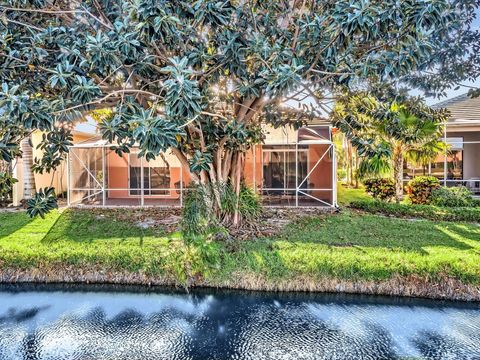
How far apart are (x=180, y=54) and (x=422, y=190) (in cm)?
1101

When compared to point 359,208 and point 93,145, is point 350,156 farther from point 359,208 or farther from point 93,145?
point 93,145

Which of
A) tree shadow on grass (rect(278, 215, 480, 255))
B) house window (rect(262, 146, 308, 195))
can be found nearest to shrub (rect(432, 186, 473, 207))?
tree shadow on grass (rect(278, 215, 480, 255))

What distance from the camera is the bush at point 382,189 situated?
14.5 metres

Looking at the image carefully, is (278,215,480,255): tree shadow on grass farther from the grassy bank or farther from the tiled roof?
the tiled roof

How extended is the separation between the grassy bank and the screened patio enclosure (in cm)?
487

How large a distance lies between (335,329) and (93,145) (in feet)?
38.6

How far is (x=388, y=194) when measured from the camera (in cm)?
1451

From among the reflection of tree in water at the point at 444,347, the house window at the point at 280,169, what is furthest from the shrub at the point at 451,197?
the reflection of tree in water at the point at 444,347

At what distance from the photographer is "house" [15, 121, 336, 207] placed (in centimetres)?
1452

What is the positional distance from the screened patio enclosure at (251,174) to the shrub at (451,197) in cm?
394

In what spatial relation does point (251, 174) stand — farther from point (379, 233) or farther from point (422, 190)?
point (379, 233)

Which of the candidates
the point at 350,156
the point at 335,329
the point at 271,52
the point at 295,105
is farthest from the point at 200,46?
the point at 350,156

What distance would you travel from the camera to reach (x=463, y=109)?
18.4 m

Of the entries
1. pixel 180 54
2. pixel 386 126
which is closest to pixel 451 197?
pixel 386 126
